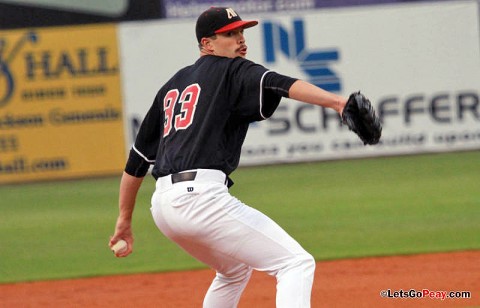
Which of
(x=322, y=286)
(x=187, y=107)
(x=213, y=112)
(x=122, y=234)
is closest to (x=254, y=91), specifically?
(x=213, y=112)

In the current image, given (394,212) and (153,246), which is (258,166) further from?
(153,246)

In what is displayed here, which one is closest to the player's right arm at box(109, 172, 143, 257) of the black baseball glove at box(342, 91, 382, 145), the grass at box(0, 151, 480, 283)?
the black baseball glove at box(342, 91, 382, 145)

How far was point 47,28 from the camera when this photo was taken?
15141 millimetres

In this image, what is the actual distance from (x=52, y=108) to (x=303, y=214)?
17.8ft

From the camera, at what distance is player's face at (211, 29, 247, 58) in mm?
4906

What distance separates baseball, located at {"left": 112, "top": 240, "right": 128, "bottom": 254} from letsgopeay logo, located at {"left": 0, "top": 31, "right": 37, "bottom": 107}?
1029 cm

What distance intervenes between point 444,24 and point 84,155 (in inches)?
218

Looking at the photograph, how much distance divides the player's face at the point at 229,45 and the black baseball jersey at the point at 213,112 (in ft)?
0.18

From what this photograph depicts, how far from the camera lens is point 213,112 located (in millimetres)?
4734

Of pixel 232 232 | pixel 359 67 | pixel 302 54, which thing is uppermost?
pixel 302 54

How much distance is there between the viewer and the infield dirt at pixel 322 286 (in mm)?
6887

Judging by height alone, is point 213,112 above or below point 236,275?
above

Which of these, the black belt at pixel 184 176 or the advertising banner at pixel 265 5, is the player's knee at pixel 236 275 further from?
the advertising banner at pixel 265 5

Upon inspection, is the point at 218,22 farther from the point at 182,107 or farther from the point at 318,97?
the point at 318,97
